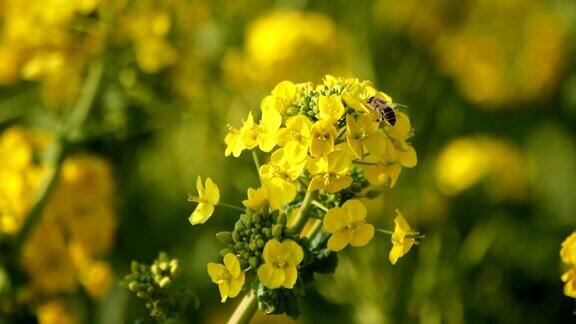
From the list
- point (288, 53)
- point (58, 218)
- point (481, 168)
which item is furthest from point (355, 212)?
point (481, 168)

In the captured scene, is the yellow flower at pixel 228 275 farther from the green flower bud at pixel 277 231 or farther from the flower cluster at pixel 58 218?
the flower cluster at pixel 58 218

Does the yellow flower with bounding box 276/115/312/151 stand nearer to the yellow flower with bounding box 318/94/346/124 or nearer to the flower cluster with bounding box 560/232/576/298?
the yellow flower with bounding box 318/94/346/124

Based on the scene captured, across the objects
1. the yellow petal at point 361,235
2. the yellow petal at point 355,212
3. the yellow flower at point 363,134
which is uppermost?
the yellow flower at point 363,134

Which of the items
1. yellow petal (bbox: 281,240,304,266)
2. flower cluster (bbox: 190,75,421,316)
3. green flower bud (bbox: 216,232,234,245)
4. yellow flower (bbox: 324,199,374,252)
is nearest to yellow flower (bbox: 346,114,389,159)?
flower cluster (bbox: 190,75,421,316)

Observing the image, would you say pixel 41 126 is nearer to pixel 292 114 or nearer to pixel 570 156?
pixel 292 114

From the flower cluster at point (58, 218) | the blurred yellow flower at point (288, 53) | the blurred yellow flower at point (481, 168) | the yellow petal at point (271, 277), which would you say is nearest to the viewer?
the yellow petal at point (271, 277)

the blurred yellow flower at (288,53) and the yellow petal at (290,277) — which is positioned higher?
the yellow petal at (290,277)

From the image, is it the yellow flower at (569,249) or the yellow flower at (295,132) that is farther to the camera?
the yellow flower at (569,249)

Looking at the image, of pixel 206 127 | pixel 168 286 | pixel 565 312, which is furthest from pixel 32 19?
pixel 565 312

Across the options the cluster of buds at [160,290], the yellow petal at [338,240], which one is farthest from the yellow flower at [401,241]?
the cluster of buds at [160,290]
